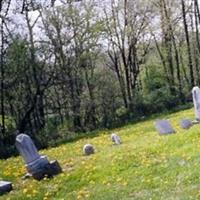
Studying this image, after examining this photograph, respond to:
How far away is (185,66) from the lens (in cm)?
5081

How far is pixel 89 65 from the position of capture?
43.7m

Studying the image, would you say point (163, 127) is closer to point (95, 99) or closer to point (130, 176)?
point (130, 176)

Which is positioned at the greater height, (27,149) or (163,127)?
(27,149)

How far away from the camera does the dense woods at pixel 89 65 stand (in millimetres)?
34312

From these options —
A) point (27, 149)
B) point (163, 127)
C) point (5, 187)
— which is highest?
point (27, 149)

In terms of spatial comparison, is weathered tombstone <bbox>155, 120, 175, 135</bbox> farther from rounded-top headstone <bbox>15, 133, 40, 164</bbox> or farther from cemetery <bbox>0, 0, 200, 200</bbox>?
rounded-top headstone <bbox>15, 133, 40, 164</bbox>

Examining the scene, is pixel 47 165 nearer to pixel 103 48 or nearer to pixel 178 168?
pixel 178 168

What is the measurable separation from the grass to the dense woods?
42.9ft

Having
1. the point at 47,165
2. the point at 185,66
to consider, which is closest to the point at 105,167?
the point at 47,165

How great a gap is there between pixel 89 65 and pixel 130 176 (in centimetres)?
3302

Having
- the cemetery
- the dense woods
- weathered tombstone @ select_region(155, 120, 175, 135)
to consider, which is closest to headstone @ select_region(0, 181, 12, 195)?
the cemetery

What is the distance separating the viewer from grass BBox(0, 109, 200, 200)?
30.8 feet

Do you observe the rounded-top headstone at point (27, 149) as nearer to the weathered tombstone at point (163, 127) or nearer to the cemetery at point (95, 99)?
the cemetery at point (95, 99)

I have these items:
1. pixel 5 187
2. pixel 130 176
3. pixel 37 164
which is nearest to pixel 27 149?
pixel 37 164
